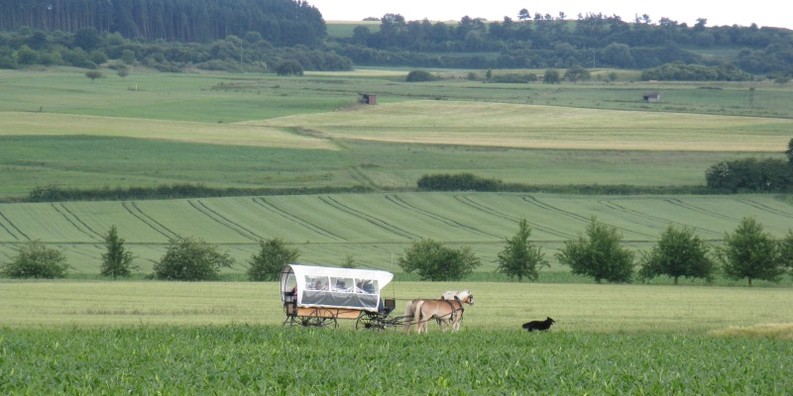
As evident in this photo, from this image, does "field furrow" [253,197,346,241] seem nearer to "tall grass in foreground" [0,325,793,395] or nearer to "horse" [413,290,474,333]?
"horse" [413,290,474,333]

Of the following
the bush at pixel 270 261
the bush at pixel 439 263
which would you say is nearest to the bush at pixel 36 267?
the bush at pixel 270 261

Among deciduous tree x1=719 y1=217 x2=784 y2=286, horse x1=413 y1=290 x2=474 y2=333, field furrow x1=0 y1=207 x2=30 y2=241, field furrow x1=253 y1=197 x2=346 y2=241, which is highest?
horse x1=413 y1=290 x2=474 y2=333

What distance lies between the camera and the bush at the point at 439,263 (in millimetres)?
60844

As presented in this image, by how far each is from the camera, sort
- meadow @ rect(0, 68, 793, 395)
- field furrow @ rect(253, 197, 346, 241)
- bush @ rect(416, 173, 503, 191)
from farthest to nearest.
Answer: bush @ rect(416, 173, 503, 191) < field furrow @ rect(253, 197, 346, 241) < meadow @ rect(0, 68, 793, 395)

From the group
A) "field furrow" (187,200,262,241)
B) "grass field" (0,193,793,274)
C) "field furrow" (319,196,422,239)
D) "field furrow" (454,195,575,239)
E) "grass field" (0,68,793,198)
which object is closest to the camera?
"grass field" (0,193,793,274)

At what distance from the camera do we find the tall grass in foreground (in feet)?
62.8

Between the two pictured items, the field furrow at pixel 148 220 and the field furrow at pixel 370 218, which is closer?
the field furrow at pixel 148 220

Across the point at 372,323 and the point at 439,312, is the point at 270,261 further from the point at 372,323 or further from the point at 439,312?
the point at 439,312

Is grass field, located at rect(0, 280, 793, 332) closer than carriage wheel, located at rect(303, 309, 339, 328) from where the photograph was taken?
No

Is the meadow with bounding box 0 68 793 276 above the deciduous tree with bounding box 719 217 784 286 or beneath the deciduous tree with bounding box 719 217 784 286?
beneath

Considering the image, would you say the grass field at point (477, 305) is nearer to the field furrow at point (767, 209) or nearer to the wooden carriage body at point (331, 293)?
the wooden carriage body at point (331, 293)

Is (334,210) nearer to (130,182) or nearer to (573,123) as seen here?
(130,182)

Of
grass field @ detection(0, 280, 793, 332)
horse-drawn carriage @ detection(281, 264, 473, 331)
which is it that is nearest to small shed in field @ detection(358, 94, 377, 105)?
grass field @ detection(0, 280, 793, 332)

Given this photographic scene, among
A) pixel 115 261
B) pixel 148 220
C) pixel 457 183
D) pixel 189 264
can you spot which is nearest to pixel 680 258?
pixel 189 264
